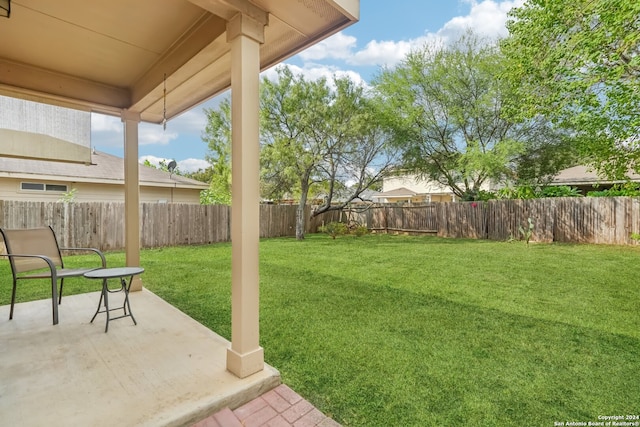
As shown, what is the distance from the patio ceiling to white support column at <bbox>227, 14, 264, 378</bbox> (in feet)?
0.69

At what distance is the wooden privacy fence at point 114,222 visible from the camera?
7.40 metres

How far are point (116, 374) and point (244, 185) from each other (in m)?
1.58

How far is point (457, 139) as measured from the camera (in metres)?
13.7

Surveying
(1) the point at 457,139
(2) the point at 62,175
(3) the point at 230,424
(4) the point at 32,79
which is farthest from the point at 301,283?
(1) the point at 457,139

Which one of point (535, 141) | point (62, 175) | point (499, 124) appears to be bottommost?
point (62, 175)

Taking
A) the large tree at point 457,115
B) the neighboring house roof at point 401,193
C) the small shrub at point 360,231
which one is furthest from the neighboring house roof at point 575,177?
the neighboring house roof at point 401,193

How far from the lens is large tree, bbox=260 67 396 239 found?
1068 cm

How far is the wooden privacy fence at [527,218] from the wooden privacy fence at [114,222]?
21.5ft

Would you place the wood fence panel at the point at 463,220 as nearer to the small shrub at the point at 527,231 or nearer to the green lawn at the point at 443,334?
the small shrub at the point at 527,231

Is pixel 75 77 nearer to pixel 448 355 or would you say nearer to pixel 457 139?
pixel 448 355

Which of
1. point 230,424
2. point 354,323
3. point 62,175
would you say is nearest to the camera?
point 230,424

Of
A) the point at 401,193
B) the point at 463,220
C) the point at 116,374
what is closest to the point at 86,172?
the point at 116,374

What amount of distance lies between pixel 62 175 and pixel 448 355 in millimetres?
11952

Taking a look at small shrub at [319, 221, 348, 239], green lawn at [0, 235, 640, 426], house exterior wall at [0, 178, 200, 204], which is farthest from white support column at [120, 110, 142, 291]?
house exterior wall at [0, 178, 200, 204]
